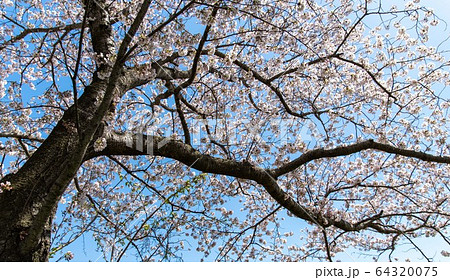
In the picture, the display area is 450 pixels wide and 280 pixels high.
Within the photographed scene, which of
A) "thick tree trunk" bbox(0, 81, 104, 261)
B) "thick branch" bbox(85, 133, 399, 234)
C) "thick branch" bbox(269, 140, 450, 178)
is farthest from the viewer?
"thick branch" bbox(269, 140, 450, 178)

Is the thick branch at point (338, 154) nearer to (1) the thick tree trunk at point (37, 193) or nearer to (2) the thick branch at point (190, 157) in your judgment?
(2) the thick branch at point (190, 157)

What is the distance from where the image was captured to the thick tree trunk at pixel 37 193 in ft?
7.43

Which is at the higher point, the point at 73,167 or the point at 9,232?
the point at 73,167

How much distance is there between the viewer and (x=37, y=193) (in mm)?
2889

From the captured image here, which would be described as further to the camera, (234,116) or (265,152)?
(234,116)

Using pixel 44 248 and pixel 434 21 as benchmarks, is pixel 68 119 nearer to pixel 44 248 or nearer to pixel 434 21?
pixel 44 248

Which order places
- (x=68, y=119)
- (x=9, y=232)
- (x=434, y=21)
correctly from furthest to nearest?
(x=434, y=21), (x=68, y=119), (x=9, y=232)

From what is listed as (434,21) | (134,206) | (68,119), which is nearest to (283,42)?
(434,21)

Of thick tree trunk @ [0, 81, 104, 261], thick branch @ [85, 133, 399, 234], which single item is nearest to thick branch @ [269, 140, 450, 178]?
thick branch @ [85, 133, 399, 234]

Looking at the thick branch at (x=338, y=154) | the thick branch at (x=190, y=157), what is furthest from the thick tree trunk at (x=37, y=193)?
the thick branch at (x=338, y=154)

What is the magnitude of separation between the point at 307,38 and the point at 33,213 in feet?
13.3

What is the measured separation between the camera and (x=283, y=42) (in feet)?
16.1

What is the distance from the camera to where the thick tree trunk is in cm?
226

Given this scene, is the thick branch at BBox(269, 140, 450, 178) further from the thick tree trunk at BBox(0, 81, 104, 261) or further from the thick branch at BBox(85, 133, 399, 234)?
the thick tree trunk at BBox(0, 81, 104, 261)
